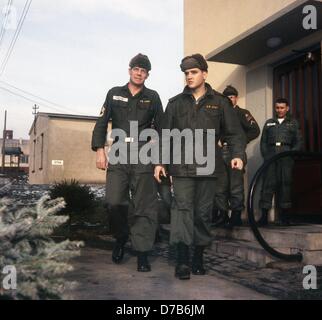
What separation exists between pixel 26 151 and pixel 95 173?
34.5 meters

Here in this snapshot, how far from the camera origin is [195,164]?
357 centimetres

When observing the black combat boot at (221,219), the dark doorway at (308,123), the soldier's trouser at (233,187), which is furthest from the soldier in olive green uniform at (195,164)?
the dark doorway at (308,123)

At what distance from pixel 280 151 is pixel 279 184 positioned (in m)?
0.39

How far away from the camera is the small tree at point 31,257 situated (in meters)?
1.66

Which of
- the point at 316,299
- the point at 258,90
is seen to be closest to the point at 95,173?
the point at 258,90

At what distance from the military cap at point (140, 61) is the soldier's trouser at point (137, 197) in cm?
90

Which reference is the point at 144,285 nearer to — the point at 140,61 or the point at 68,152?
the point at 140,61

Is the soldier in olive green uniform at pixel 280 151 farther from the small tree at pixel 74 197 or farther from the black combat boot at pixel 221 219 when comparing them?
the small tree at pixel 74 197

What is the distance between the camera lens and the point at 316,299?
2.89 m

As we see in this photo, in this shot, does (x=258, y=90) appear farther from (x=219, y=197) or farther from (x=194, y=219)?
(x=194, y=219)

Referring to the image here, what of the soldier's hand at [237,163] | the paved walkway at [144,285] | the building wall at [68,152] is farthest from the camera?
the building wall at [68,152]

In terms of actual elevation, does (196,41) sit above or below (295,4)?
above

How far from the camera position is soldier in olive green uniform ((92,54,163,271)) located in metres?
3.82

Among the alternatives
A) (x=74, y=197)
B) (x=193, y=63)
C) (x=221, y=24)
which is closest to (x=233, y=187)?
(x=193, y=63)
